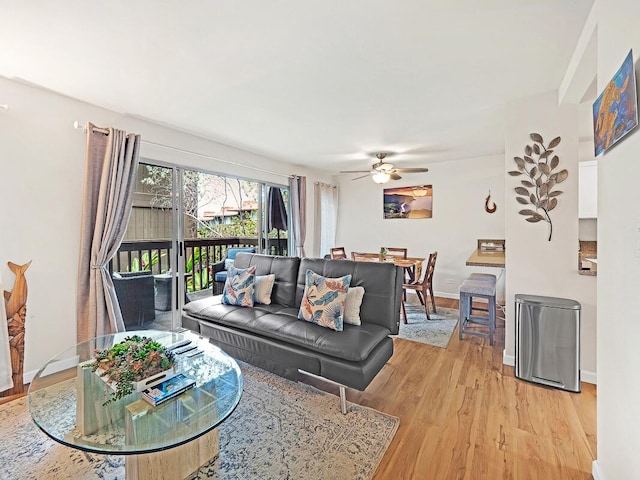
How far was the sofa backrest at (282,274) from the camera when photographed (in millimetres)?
2984

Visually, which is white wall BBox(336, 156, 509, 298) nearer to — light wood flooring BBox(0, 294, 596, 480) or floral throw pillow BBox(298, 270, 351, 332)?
light wood flooring BBox(0, 294, 596, 480)

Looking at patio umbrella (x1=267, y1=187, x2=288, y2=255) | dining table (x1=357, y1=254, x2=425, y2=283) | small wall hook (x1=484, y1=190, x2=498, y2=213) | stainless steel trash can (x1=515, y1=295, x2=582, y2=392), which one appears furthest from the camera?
patio umbrella (x1=267, y1=187, x2=288, y2=255)

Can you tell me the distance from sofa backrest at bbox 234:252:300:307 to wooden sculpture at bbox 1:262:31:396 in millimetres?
1928

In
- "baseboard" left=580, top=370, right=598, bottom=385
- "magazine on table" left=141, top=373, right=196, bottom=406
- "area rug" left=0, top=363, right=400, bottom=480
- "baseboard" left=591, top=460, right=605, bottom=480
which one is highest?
"magazine on table" left=141, top=373, right=196, bottom=406

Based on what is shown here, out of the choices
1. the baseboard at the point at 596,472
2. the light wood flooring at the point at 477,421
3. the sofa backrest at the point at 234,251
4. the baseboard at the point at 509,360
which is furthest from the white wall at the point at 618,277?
the sofa backrest at the point at 234,251

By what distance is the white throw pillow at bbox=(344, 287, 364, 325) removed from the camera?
2.42 m

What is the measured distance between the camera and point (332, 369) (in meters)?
2.02

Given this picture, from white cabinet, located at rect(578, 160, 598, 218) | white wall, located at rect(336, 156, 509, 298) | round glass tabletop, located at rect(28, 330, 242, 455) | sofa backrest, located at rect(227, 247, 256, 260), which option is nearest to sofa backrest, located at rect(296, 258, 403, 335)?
round glass tabletop, located at rect(28, 330, 242, 455)

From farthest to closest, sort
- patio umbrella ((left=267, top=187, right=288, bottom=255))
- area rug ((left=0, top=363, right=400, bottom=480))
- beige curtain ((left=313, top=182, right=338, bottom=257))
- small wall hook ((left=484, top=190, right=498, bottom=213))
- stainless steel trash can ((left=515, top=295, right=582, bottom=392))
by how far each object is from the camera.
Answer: beige curtain ((left=313, top=182, right=338, bottom=257)) → patio umbrella ((left=267, top=187, right=288, bottom=255)) → small wall hook ((left=484, top=190, right=498, bottom=213)) → stainless steel trash can ((left=515, top=295, right=582, bottom=392)) → area rug ((left=0, top=363, right=400, bottom=480))

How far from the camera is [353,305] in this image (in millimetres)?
2457

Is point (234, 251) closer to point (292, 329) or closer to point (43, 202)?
point (43, 202)

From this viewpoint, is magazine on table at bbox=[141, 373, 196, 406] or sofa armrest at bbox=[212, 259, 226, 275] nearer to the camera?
magazine on table at bbox=[141, 373, 196, 406]

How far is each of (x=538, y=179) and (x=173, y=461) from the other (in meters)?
3.25

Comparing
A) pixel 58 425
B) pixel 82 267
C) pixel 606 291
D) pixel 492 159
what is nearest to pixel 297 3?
pixel 606 291
